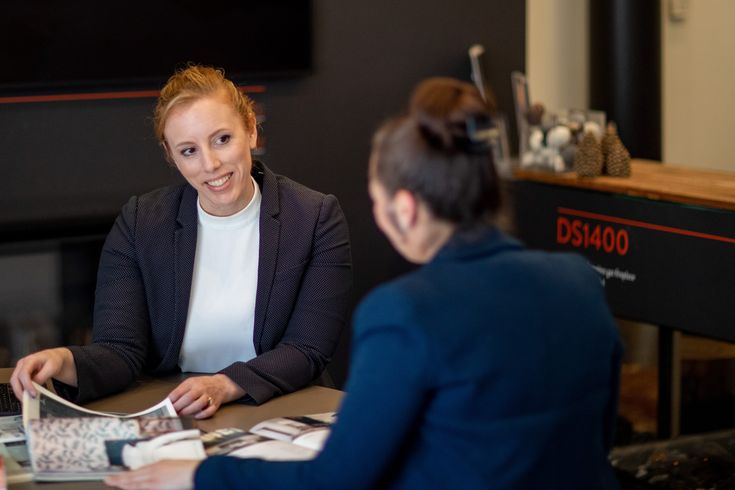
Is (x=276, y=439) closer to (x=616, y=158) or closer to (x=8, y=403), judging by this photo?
(x=8, y=403)

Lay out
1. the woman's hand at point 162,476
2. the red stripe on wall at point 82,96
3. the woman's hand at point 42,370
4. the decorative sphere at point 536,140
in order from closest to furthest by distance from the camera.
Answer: the woman's hand at point 162,476, the woman's hand at point 42,370, the red stripe on wall at point 82,96, the decorative sphere at point 536,140

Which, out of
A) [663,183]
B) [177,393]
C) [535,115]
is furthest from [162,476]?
[535,115]

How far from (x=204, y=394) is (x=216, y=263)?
0.42m

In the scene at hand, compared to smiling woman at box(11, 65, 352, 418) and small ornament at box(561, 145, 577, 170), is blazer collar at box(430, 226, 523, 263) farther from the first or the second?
small ornament at box(561, 145, 577, 170)

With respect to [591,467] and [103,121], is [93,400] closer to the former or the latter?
[591,467]

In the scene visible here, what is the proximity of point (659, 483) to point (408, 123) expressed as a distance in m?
2.31

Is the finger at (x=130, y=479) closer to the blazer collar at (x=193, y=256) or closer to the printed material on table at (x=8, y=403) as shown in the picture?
the printed material on table at (x=8, y=403)

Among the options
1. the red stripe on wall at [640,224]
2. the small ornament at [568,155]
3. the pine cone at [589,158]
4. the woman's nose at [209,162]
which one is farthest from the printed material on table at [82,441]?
the small ornament at [568,155]

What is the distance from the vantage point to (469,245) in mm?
1443

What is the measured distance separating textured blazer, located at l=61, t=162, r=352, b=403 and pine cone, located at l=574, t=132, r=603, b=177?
1.54m

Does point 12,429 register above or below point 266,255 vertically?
below

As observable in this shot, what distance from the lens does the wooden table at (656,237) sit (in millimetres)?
3367

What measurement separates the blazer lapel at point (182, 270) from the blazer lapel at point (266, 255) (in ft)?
0.45

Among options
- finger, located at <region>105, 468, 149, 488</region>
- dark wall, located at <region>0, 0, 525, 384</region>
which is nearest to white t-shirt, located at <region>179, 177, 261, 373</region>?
finger, located at <region>105, 468, 149, 488</region>
